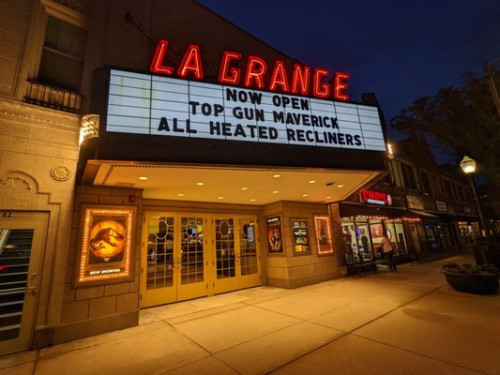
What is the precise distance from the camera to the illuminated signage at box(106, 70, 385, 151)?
4.67 m

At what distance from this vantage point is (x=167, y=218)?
8344mm

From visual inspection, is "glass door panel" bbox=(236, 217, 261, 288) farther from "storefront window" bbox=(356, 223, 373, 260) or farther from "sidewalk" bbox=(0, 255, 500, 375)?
"storefront window" bbox=(356, 223, 373, 260)

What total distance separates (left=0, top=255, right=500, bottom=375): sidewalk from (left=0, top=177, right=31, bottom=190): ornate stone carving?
→ 10.6ft

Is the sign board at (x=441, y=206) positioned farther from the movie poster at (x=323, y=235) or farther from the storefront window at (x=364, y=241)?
the movie poster at (x=323, y=235)

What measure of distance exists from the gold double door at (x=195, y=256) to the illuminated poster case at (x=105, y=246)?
4.71 ft

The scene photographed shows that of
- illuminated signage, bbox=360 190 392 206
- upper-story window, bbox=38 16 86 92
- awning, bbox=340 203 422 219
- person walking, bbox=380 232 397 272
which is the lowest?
person walking, bbox=380 232 397 272

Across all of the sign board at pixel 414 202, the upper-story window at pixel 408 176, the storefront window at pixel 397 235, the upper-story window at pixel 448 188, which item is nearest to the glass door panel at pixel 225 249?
the storefront window at pixel 397 235

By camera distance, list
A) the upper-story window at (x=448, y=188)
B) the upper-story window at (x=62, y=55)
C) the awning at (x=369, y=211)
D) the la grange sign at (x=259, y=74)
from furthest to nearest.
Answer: the upper-story window at (x=448, y=188), the awning at (x=369, y=211), the upper-story window at (x=62, y=55), the la grange sign at (x=259, y=74)

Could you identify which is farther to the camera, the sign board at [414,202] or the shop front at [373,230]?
the sign board at [414,202]

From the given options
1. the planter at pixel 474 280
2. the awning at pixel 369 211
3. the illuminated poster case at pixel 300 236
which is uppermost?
the awning at pixel 369 211

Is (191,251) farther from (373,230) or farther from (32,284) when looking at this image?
(373,230)

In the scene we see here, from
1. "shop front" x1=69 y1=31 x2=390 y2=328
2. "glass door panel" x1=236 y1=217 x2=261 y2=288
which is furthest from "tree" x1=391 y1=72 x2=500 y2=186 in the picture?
"glass door panel" x1=236 y1=217 x2=261 y2=288

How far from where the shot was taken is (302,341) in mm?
4480

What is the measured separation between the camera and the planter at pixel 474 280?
21.5 feet
